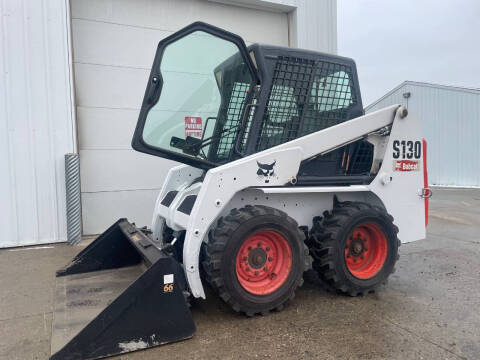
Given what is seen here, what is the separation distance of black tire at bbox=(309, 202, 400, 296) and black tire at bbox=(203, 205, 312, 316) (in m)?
0.29

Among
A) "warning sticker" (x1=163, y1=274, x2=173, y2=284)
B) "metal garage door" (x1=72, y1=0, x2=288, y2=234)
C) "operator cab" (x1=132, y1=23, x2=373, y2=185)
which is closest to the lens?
"warning sticker" (x1=163, y1=274, x2=173, y2=284)

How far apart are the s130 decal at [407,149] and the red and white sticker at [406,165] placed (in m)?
0.04

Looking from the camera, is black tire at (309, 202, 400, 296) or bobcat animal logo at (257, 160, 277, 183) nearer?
bobcat animal logo at (257, 160, 277, 183)

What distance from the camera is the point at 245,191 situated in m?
3.54

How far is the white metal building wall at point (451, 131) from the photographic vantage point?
1617 cm

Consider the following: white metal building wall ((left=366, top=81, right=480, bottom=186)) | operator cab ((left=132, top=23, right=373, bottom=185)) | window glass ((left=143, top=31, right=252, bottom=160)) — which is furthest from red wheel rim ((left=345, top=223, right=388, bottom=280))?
white metal building wall ((left=366, top=81, right=480, bottom=186))

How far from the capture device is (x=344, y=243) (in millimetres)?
3656

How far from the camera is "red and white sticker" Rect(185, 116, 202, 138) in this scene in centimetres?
355

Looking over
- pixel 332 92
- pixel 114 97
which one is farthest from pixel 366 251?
pixel 114 97

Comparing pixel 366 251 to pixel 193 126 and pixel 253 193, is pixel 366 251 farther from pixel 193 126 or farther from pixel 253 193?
pixel 193 126

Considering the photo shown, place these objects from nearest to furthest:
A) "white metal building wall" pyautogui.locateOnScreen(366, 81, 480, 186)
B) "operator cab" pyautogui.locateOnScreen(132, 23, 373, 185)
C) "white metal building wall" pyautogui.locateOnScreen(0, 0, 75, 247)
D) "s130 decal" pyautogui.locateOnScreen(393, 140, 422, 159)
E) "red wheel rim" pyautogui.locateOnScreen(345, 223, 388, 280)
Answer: "operator cab" pyautogui.locateOnScreen(132, 23, 373, 185), "red wheel rim" pyautogui.locateOnScreen(345, 223, 388, 280), "s130 decal" pyautogui.locateOnScreen(393, 140, 422, 159), "white metal building wall" pyautogui.locateOnScreen(0, 0, 75, 247), "white metal building wall" pyautogui.locateOnScreen(366, 81, 480, 186)

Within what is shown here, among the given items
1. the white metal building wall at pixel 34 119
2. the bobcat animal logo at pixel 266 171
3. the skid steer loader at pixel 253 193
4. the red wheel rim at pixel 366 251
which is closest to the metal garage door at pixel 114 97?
the white metal building wall at pixel 34 119

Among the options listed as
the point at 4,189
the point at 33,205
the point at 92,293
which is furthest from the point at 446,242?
the point at 4,189

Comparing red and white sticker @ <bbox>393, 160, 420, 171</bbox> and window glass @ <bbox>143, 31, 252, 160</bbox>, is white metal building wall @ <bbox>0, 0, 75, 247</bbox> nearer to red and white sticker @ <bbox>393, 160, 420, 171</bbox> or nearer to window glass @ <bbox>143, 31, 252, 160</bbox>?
window glass @ <bbox>143, 31, 252, 160</bbox>
